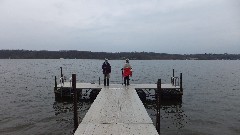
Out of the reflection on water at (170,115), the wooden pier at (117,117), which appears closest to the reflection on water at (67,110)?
the wooden pier at (117,117)

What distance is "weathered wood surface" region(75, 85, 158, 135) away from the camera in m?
10.7

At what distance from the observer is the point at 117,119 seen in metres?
12.2

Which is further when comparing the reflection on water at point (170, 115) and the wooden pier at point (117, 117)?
the reflection on water at point (170, 115)

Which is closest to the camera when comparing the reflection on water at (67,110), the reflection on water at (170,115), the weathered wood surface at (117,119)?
the weathered wood surface at (117,119)

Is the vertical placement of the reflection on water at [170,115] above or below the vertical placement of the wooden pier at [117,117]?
below

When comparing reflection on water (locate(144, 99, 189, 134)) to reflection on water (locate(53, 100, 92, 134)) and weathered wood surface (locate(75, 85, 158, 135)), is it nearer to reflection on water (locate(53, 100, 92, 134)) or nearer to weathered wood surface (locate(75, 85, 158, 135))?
weathered wood surface (locate(75, 85, 158, 135))

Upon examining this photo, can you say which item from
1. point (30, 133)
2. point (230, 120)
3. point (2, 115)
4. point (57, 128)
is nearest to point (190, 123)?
point (230, 120)

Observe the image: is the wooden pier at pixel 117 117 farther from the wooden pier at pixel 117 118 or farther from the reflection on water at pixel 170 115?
the reflection on water at pixel 170 115

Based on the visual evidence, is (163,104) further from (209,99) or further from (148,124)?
(148,124)

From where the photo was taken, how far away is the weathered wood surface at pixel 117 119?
10.7 meters

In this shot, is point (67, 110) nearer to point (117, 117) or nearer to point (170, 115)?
point (170, 115)

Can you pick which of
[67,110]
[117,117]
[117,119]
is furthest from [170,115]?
[117,119]

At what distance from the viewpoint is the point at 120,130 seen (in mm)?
10781

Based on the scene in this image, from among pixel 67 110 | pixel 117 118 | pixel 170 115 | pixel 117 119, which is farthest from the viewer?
pixel 67 110
